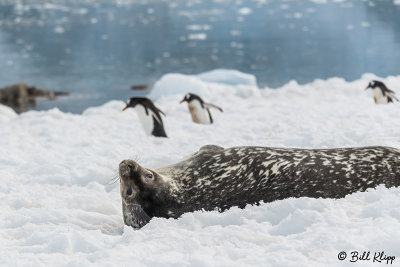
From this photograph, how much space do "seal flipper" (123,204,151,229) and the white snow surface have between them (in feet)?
0.38

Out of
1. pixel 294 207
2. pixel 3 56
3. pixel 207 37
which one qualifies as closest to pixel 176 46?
pixel 207 37

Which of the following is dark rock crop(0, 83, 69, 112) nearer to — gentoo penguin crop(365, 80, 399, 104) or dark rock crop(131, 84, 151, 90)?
dark rock crop(131, 84, 151, 90)

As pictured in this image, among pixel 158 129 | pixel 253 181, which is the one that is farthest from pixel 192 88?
pixel 253 181

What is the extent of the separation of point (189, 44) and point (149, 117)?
32.3 metres

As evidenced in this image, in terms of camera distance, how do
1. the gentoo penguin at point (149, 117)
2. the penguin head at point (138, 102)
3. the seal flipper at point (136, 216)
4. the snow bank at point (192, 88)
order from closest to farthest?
the seal flipper at point (136, 216) → the gentoo penguin at point (149, 117) → the penguin head at point (138, 102) → the snow bank at point (192, 88)

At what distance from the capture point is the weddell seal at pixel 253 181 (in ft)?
14.5

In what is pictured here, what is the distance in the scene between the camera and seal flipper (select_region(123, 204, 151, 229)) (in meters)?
4.39

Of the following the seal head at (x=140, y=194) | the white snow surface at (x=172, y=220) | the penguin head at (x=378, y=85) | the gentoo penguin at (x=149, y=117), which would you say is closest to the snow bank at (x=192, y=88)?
the white snow surface at (x=172, y=220)

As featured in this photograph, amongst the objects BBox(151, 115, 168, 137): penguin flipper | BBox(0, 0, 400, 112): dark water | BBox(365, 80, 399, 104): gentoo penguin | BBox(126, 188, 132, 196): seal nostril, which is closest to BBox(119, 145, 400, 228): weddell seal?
BBox(126, 188, 132, 196): seal nostril

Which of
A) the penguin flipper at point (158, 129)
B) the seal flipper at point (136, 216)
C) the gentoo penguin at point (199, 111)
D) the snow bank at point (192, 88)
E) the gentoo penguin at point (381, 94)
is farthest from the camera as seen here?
the snow bank at point (192, 88)

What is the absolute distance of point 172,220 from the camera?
169 inches

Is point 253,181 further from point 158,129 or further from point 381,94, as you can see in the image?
point 381,94

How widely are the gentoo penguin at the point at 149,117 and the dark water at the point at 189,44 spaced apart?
9691 mm
